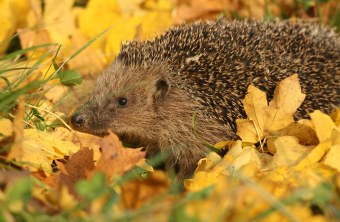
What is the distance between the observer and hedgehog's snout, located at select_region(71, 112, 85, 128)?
430 cm

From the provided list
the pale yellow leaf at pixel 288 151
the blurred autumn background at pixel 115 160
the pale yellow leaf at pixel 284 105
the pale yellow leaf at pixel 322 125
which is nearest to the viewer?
Result: the blurred autumn background at pixel 115 160

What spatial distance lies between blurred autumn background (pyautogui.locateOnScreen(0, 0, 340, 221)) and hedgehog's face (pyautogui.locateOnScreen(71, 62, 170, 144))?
0.20 metres

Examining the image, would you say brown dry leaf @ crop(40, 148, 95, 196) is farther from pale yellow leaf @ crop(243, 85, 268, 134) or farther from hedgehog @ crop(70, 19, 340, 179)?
pale yellow leaf @ crop(243, 85, 268, 134)

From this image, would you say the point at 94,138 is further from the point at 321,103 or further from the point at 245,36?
the point at 321,103

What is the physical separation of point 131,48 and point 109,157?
1428mm

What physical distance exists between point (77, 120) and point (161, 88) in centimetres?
64

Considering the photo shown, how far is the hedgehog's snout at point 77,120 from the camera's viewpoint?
4305 millimetres

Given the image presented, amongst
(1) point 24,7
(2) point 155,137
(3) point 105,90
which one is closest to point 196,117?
(2) point 155,137

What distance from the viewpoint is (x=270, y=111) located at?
402cm

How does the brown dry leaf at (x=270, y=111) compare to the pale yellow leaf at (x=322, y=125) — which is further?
the brown dry leaf at (x=270, y=111)

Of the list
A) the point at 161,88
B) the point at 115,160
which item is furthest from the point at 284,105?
the point at 115,160

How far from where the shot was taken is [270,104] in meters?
4.07

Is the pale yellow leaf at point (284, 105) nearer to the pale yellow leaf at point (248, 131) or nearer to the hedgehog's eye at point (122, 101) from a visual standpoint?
the pale yellow leaf at point (248, 131)

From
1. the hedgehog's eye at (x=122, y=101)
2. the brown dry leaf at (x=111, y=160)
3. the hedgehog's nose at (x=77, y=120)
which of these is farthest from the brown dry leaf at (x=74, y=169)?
the hedgehog's eye at (x=122, y=101)
